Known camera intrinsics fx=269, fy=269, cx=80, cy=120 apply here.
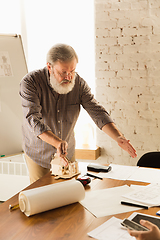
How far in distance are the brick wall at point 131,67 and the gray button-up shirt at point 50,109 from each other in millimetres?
1139

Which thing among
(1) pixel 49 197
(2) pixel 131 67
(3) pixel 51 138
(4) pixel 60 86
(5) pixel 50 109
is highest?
(2) pixel 131 67

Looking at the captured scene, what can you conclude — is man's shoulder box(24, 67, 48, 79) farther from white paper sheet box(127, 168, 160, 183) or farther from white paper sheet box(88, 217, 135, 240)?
white paper sheet box(88, 217, 135, 240)

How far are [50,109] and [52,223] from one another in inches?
42.2

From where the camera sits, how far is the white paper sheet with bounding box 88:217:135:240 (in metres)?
1.05

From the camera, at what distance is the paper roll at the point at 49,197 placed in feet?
4.06

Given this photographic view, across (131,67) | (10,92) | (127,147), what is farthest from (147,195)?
(131,67)

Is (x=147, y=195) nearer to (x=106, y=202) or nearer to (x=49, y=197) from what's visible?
(x=106, y=202)

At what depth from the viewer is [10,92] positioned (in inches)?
114

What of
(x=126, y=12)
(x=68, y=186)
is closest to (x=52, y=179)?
A: (x=68, y=186)

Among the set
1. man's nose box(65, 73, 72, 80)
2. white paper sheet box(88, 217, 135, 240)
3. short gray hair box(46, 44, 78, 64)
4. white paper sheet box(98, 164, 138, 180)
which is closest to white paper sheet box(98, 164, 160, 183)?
white paper sheet box(98, 164, 138, 180)

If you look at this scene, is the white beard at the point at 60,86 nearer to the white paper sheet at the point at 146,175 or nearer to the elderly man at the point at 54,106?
the elderly man at the point at 54,106

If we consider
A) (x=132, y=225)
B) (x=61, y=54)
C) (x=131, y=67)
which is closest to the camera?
(x=132, y=225)

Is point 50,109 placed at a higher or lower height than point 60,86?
lower

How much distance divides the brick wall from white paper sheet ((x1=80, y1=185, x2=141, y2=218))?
1.78 meters
